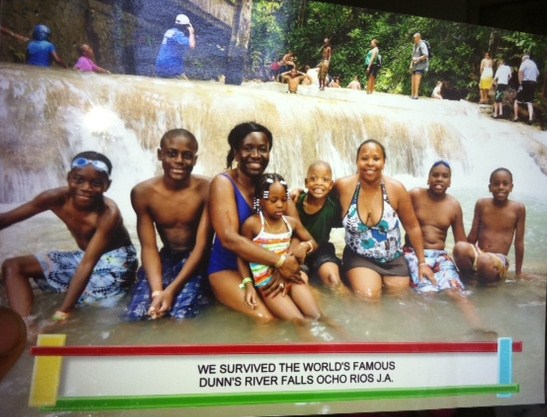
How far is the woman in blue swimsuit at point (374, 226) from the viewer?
3.23 m

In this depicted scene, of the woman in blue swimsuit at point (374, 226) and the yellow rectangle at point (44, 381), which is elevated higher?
the woman in blue swimsuit at point (374, 226)

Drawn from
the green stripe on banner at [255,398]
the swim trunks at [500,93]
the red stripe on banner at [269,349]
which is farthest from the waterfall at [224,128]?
the green stripe on banner at [255,398]

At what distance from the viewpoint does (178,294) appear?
2.90m

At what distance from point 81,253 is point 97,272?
0.38ft

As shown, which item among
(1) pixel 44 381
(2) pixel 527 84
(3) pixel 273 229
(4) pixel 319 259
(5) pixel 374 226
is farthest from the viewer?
(2) pixel 527 84

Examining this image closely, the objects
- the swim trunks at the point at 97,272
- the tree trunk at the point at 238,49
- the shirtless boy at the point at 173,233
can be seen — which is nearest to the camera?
the swim trunks at the point at 97,272

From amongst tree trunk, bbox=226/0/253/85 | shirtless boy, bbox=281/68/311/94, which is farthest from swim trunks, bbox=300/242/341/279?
tree trunk, bbox=226/0/253/85

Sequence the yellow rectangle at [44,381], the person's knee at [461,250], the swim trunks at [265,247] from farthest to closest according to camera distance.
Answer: the person's knee at [461,250]
the swim trunks at [265,247]
the yellow rectangle at [44,381]

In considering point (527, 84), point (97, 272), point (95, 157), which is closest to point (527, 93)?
point (527, 84)

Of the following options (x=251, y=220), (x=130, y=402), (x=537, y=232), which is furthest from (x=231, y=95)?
(x=537, y=232)

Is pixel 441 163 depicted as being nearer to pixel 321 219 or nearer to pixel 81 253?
pixel 321 219

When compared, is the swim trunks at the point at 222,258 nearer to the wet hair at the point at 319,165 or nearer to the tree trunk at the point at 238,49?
the wet hair at the point at 319,165

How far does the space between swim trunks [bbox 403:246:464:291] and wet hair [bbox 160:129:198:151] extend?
1318 mm

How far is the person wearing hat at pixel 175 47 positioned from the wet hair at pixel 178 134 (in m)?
0.29
